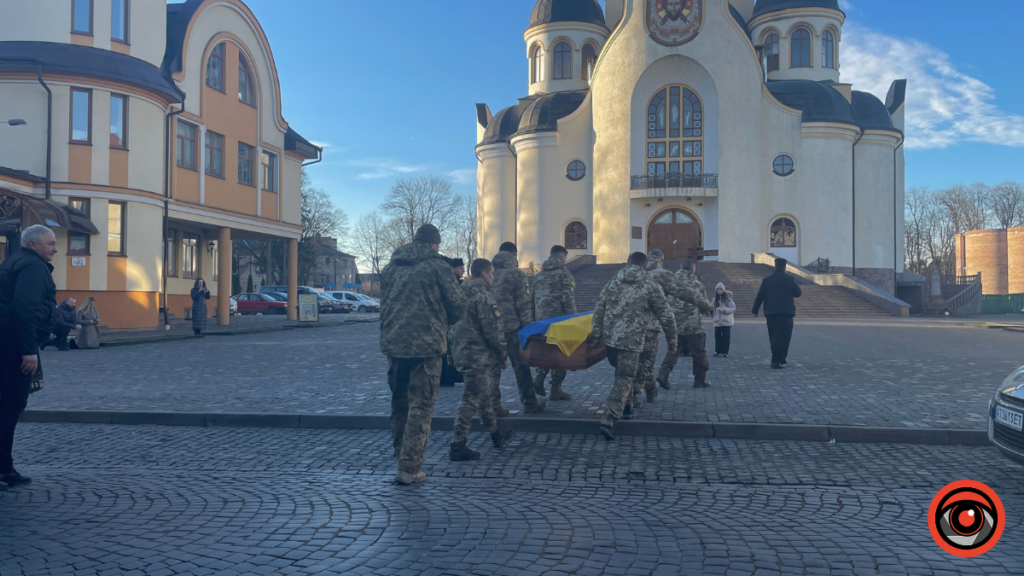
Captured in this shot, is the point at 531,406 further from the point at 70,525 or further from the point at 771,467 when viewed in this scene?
the point at 70,525

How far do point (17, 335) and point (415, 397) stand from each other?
288cm

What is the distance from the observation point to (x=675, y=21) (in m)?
43.5

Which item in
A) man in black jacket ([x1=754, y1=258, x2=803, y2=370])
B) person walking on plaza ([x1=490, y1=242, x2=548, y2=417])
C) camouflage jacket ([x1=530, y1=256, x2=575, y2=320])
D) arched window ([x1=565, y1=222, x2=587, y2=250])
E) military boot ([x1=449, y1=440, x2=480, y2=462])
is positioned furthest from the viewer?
arched window ([x1=565, y1=222, x2=587, y2=250])

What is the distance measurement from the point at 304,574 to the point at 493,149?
48561 mm

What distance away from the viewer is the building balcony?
141 feet

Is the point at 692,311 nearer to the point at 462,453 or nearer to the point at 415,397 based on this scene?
the point at 462,453

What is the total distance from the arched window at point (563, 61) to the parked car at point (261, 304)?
23.5 metres

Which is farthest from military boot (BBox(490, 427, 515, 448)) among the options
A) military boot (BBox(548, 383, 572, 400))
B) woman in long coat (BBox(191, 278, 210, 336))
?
woman in long coat (BBox(191, 278, 210, 336))

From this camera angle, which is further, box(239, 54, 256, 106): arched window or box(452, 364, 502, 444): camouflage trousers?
box(239, 54, 256, 106): arched window

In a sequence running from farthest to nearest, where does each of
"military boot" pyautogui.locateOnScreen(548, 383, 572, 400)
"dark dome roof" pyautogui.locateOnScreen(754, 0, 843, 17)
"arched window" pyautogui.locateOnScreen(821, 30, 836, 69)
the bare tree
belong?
1. the bare tree
2. "arched window" pyautogui.locateOnScreen(821, 30, 836, 69)
3. "dark dome roof" pyautogui.locateOnScreen(754, 0, 843, 17)
4. "military boot" pyautogui.locateOnScreen(548, 383, 572, 400)

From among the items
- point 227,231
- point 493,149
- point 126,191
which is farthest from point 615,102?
point 126,191

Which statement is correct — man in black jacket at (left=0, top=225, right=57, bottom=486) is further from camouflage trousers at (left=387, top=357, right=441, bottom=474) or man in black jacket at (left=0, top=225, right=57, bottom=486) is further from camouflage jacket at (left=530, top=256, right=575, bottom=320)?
camouflage jacket at (left=530, top=256, right=575, bottom=320)

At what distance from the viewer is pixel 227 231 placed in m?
28.7

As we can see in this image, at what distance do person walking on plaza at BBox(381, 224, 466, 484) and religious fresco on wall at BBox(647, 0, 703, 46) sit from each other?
135ft
